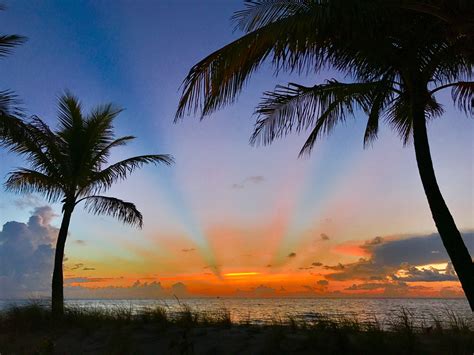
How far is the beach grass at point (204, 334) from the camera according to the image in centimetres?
746

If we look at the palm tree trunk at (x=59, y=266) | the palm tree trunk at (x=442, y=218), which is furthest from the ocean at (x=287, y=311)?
the palm tree trunk at (x=442, y=218)

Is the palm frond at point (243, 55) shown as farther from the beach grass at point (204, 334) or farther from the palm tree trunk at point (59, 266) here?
the palm tree trunk at point (59, 266)

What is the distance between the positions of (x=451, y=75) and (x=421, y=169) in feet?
8.38

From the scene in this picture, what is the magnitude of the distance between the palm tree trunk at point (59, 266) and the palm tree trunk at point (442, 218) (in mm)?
11702

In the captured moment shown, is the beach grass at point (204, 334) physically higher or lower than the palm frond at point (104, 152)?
lower

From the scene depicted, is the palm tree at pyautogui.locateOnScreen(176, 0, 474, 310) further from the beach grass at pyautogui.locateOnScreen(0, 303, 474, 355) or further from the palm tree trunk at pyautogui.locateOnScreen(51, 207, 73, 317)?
the palm tree trunk at pyautogui.locateOnScreen(51, 207, 73, 317)

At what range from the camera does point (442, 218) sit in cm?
720

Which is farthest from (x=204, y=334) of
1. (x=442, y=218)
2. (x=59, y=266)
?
(x=59, y=266)

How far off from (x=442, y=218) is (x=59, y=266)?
12772mm

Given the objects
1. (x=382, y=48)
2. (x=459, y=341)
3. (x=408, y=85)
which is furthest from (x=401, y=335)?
(x=382, y=48)

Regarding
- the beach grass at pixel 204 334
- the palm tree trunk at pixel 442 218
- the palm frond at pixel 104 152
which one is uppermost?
the palm frond at pixel 104 152

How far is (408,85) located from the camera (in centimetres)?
789

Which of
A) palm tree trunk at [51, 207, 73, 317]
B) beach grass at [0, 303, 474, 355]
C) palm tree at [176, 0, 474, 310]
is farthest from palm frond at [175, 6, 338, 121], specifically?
palm tree trunk at [51, 207, 73, 317]

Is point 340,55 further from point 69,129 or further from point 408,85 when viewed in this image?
point 69,129
